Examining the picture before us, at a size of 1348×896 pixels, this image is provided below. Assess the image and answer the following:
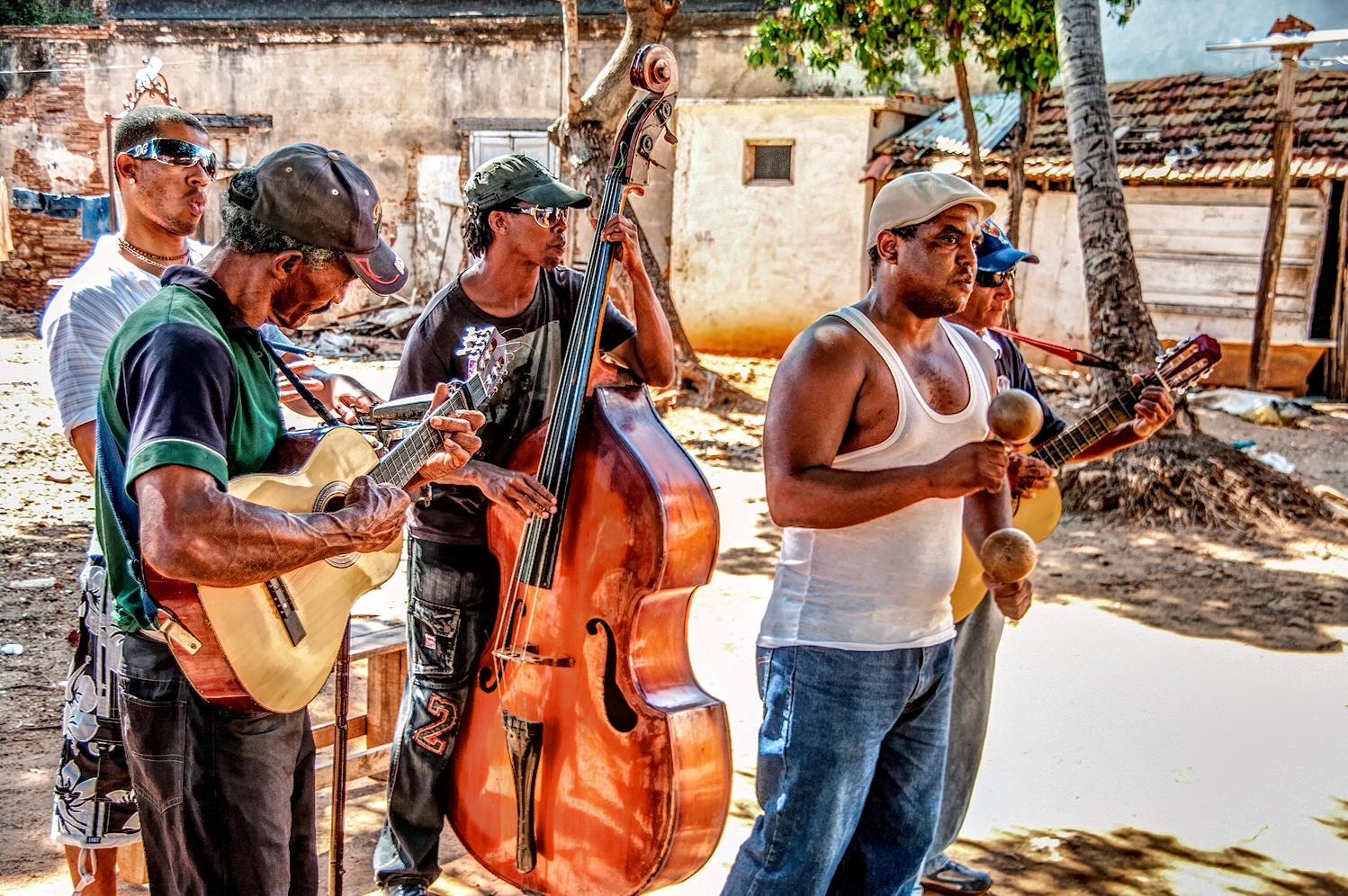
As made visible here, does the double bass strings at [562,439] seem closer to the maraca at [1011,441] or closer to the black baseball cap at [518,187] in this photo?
the black baseball cap at [518,187]

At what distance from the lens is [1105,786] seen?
14.6 ft

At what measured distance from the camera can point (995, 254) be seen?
3602 mm

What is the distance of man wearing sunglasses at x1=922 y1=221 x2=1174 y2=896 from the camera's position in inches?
135

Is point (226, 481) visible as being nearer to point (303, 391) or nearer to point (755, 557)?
point (303, 391)

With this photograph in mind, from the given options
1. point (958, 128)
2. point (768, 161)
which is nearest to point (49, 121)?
point (768, 161)

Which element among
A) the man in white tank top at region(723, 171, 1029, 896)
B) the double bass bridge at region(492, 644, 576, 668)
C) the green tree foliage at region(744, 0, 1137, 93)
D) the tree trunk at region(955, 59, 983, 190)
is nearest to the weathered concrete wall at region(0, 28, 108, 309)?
the green tree foliage at region(744, 0, 1137, 93)

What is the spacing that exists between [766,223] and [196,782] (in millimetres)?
14542

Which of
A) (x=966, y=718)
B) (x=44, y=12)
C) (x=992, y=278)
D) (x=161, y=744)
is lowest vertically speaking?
(x=966, y=718)

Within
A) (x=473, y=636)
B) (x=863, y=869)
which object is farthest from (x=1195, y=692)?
(x=473, y=636)

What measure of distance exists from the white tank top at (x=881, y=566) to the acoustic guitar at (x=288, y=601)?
858mm

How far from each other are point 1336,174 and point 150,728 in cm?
1379

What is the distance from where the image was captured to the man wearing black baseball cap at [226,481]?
2018 mm

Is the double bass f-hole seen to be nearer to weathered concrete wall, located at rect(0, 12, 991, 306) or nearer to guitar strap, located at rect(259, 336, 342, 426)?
guitar strap, located at rect(259, 336, 342, 426)

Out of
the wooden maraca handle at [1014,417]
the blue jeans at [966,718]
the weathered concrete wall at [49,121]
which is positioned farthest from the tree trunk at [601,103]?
the weathered concrete wall at [49,121]
